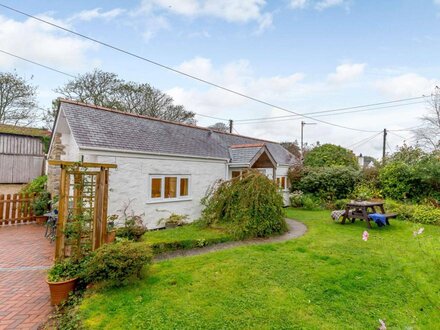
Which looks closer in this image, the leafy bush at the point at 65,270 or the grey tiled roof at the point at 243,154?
the leafy bush at the point at 65,270

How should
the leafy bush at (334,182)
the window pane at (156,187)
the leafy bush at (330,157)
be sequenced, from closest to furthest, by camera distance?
the window pane at (156,187) < the leafy bush at (334,182) < the leafy bush at (330,157)

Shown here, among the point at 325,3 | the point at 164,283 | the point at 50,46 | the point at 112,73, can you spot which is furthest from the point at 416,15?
the point at 112,73

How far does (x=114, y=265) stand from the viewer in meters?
4.83

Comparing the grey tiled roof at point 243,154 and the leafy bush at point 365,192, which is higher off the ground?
the grey tiled roof at point 243,154

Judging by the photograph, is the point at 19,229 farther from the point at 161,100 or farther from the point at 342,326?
the point at 161,100

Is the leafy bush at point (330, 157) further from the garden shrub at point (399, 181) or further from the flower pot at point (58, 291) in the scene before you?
the flower pot at point (58, 291)

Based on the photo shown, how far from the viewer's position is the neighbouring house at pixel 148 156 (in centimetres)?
929

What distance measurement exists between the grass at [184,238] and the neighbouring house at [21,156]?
622 inches

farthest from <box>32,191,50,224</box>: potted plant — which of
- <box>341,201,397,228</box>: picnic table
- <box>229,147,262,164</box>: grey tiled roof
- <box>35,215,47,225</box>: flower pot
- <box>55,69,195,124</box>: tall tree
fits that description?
<box>341,201,397,228</box>: picnic table

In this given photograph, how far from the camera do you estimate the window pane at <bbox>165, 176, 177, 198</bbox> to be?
1113cm

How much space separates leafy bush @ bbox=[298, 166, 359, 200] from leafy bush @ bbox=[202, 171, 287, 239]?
826 cm

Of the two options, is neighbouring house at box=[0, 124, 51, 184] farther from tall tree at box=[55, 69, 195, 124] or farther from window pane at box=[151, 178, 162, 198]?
window pane at box=[151, 178, 162, 198]

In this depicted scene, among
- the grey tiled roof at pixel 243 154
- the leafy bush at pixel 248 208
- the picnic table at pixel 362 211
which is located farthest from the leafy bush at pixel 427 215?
the grey tiled roof at pixel 243 154

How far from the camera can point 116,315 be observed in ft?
13.6
